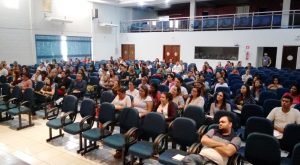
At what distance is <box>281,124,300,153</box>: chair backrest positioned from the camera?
3.41 meters

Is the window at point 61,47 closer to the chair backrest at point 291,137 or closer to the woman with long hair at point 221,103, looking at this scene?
the woman with long hair at point 221,103

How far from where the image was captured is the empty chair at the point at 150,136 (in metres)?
3.50

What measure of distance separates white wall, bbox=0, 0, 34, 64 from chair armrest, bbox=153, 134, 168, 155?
11605 mm

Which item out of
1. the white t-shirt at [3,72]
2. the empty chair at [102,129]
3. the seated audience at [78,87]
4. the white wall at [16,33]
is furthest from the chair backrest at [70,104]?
the white wall at [16,33]

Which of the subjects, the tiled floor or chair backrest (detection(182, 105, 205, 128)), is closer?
the tiled floor

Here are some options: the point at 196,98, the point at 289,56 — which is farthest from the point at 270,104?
the point at 289,56

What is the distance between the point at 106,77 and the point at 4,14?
7.72 m

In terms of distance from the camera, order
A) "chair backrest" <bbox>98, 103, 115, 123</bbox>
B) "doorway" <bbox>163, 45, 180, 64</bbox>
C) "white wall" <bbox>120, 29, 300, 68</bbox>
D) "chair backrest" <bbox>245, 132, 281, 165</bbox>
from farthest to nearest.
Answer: "doorway" <bbox>163, 45, 180, 64</bbox>, "white wall" <bbox>120, 29, 300, 68</bbox>, "chair backrest" <bbox>98, 103, 115, 123</bbox>, "chair backrest" <bbox>245, 132, 281, 165</bbox>

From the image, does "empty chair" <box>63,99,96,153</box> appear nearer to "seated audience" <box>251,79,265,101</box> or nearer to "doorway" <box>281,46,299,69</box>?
"seated audience" <box>251,79,265,101</box>

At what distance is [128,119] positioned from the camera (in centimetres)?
427

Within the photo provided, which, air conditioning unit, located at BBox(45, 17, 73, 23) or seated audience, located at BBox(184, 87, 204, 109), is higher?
air conditioning unit, located at BBox(45, 17, 73, 23)

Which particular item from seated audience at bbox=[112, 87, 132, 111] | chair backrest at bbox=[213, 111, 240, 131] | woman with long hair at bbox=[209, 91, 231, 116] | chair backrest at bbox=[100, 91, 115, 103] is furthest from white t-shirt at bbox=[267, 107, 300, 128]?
chair backrest at bbox=[100, 91, 115, 103]

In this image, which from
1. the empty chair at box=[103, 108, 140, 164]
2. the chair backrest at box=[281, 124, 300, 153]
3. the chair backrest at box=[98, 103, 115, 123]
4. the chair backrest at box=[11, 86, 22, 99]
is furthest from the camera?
the chair backrest at box=[11, 86, 22, 99]

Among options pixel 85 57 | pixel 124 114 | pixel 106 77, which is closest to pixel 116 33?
pixel 85 57
